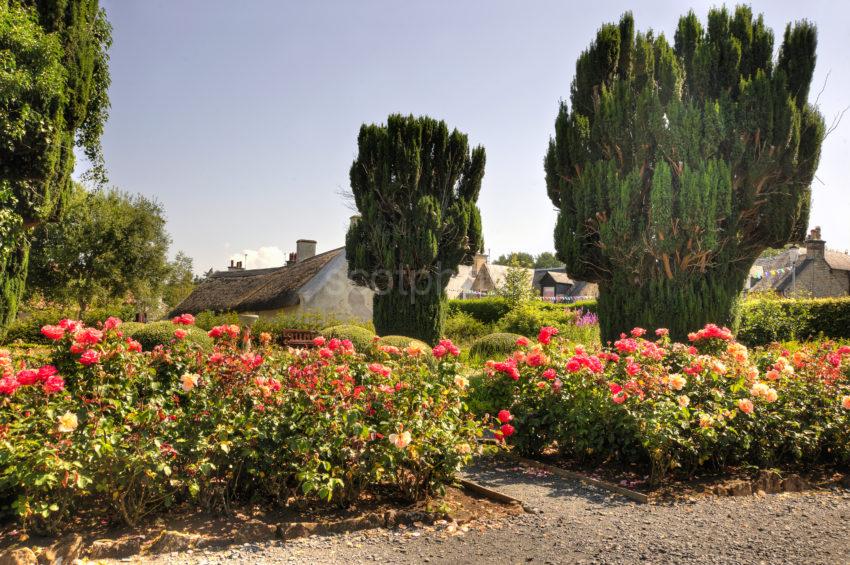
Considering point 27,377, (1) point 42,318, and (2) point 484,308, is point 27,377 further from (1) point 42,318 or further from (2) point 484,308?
(1) point 42,318

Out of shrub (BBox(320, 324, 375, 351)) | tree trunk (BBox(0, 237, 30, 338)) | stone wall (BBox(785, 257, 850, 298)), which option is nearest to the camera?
shrub (BBox(320, 324, 375, 351))

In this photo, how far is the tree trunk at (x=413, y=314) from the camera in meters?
14.8

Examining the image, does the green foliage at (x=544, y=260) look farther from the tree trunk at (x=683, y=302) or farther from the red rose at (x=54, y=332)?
the red rose at (x=54, y=332)

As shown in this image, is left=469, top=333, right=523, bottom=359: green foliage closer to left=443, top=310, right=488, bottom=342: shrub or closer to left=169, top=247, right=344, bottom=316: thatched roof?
left=443, top=310, right=488, bottom=342: shrub

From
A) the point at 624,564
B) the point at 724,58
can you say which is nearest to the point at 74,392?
the point at 624,564

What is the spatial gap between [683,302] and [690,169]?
2.42 meters

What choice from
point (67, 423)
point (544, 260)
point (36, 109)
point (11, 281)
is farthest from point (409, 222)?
point (544, 260)

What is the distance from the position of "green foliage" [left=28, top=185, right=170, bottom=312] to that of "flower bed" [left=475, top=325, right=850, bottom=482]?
24130 millimetres

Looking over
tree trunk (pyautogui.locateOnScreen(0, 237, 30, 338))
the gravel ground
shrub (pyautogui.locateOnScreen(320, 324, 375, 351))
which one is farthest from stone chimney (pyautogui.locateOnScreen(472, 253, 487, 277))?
the gravel ground

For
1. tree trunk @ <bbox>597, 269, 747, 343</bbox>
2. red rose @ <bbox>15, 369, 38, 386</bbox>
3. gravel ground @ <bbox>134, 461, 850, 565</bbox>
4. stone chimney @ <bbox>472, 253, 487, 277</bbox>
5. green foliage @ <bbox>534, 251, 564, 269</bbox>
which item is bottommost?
gravel ground @ <bbox>134, 461, 850, 565</bbox>

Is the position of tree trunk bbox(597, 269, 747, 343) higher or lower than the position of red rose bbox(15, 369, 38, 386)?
higher

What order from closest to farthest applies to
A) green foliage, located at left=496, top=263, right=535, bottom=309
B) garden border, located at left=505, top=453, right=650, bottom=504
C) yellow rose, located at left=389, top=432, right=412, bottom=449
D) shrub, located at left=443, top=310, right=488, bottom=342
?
yellow rose, located at left=389, top=432, right=412, bottom=449 → garden border, located at left=505, top=453, right=650, bottom=504 → shrub, located at left=443, top=310, right=488, bottom=342 → green foliage, located at left=496, top=263, right=535, bottom=309

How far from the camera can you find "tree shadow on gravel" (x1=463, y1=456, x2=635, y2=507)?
15.3 ft

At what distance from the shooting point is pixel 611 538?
379cm
